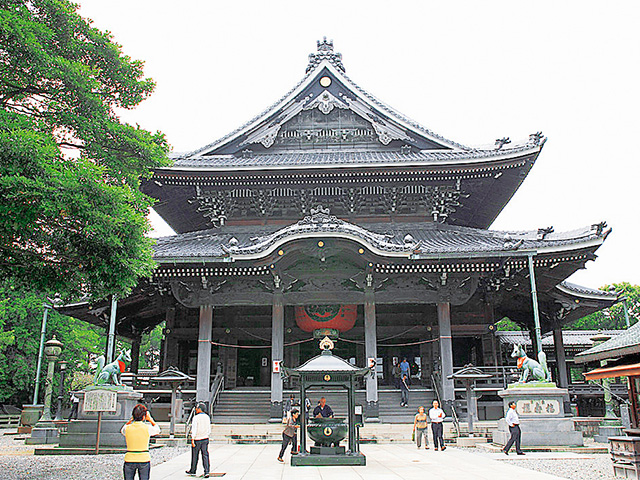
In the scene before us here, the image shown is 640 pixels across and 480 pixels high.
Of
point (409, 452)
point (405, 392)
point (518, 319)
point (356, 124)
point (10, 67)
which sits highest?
point (356, 124)

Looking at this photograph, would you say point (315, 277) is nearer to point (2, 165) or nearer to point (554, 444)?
point (554, 444)

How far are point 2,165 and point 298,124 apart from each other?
721 inches

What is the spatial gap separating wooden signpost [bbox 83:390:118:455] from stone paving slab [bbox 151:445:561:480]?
8.54ft

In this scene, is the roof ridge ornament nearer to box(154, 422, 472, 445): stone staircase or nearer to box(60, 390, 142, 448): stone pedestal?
box(154, 422, 472, 445): stone staircase

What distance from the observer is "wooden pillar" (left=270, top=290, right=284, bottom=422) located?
1939 cm

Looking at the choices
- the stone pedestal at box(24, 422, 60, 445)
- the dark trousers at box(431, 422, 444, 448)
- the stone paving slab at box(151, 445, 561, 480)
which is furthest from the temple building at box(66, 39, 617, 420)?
the stone pedestal at box(24, 422, 60, 445)

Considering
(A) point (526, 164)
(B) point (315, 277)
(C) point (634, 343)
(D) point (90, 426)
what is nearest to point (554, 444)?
(C) point (634, 343)

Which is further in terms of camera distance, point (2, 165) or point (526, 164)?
point (526, 164)

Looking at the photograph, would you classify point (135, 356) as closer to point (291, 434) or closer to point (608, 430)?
point (291, 434)

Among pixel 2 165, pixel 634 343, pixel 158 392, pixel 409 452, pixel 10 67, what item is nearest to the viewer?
pixel 2 165

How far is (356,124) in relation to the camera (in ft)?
84.1

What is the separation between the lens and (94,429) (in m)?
15.1

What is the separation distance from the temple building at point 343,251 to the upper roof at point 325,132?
73mm

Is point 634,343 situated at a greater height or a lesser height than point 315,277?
lesser
